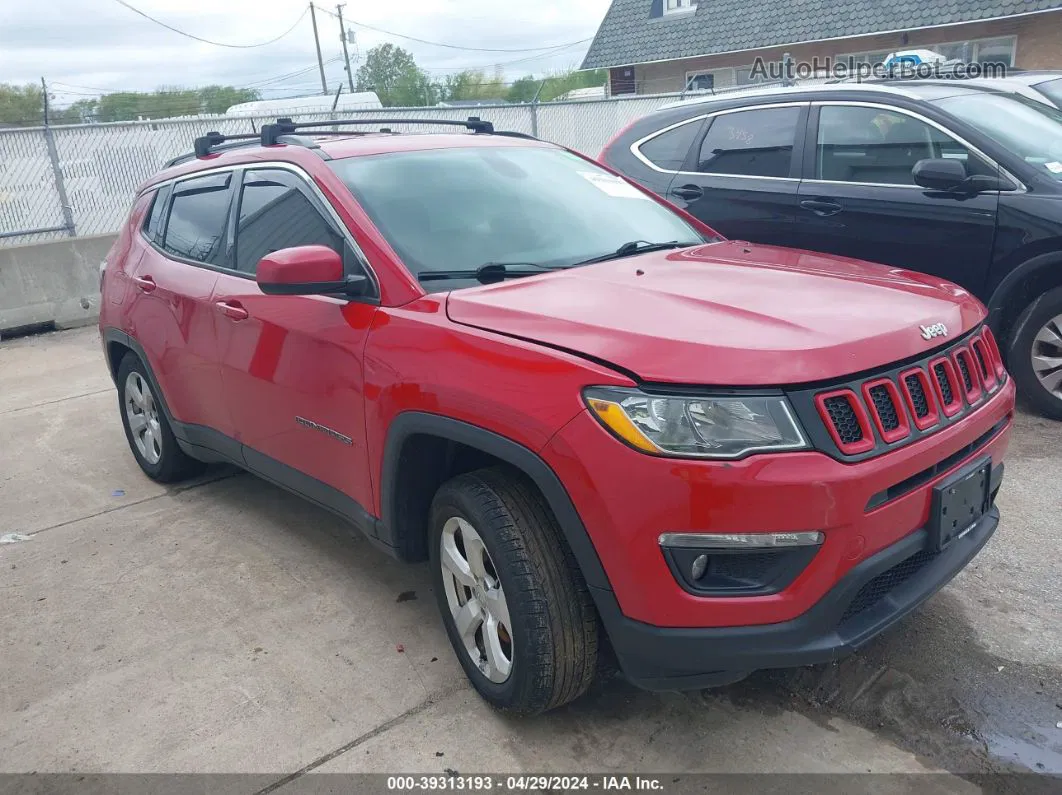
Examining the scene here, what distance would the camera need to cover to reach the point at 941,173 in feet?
15.7

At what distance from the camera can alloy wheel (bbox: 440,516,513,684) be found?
267 centimetres

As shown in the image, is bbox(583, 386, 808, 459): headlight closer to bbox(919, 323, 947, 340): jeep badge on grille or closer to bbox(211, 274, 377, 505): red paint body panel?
bbox(919, 323, 947, 340): jeep badge on grille

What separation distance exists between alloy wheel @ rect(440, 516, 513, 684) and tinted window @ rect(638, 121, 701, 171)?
4.03 metres

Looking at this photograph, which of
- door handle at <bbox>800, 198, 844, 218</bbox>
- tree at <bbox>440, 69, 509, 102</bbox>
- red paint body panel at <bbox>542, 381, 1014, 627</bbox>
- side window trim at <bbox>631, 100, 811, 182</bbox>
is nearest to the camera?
red paint body panel at <bbox>542, 381, 1014, 627</bbox>

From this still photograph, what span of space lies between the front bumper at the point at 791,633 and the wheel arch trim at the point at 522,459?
10 centimetres

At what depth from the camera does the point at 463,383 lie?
259 centimetres

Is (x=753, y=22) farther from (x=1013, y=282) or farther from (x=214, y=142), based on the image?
(x=214, y=142)

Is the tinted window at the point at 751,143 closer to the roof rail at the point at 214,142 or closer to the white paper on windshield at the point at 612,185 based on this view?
the white paper on windshield at the point at 612,185

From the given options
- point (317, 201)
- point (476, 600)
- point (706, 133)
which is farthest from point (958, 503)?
point (706, 133)

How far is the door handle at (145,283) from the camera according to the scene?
4.39m

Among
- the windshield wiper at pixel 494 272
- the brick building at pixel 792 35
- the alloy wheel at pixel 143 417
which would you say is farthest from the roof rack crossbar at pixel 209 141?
the brick building at pixel 792 35

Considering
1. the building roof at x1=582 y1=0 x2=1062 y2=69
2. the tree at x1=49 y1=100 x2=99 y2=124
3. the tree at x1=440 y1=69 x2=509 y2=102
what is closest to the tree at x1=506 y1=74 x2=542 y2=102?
the tree at x1=440 y1=69 x2=509 y2=102

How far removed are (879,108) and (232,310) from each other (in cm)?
380

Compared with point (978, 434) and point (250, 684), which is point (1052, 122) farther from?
point (250, 684)
